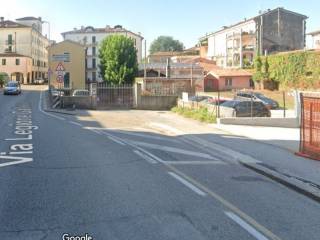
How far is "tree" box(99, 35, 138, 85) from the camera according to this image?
2911 inches

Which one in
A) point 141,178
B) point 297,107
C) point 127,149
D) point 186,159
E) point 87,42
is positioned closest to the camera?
point 141,178

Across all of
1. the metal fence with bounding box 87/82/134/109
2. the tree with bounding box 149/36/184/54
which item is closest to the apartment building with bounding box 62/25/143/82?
the tree with bounding box 149/36/184/54

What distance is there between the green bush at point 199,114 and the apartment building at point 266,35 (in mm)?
52308

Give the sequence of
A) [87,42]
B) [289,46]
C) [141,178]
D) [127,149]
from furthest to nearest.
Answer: [87,42] < [289,46] < [127,149] < [141,178]

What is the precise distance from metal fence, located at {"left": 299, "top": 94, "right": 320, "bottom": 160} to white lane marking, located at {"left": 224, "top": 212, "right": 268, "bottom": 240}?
7178 mm

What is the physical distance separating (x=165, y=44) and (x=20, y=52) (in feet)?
221

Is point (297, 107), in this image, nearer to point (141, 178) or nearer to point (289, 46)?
point (141, 178)

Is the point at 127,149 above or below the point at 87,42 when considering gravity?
below

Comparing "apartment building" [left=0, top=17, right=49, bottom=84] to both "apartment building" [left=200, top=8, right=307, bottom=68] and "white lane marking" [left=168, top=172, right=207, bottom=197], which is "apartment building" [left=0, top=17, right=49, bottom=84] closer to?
"apartment building" [left=200, top=8, right=307, bottom=68]

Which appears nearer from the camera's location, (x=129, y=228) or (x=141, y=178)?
(x=129, y=228)

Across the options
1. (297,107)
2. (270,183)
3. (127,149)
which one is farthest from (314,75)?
(270,183)

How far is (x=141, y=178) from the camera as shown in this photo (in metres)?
10.5

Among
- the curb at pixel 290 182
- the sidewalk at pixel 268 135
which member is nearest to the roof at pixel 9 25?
the sidewalk at pixel 268 135

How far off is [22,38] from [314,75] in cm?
7242
